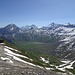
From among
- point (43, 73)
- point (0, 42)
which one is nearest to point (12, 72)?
point (43, 73)

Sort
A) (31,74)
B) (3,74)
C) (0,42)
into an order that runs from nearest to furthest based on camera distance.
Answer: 1. (3,74)
2. (31,74)
3. (0,42)

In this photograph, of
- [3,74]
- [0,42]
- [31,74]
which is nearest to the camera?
[3,74]

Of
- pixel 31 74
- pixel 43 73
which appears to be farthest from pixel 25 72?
pixel 43 73

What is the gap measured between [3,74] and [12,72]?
2048 mm

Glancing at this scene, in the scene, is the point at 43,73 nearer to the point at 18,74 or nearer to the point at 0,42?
the point at 18,74

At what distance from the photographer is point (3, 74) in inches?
1112

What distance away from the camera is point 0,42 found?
10900 cm

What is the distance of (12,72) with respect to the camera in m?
30.0

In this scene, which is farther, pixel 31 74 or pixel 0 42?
pixel 0 42

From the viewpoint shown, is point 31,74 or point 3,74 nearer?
point 3,74

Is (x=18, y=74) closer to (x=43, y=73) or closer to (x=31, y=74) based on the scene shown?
(x=31, y=74)

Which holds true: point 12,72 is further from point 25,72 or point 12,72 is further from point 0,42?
point 0,42

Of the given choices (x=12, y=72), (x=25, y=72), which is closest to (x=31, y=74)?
(x=25, y=72)

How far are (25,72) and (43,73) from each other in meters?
3.20
